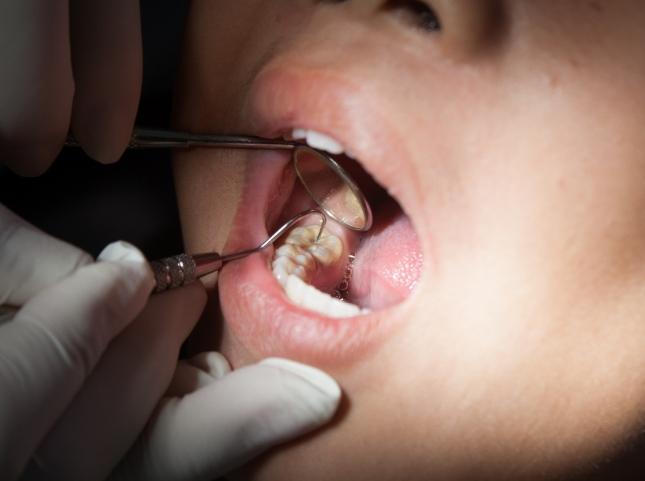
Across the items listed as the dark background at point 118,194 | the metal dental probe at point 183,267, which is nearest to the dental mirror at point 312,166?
the metal dental probe at point 183,267

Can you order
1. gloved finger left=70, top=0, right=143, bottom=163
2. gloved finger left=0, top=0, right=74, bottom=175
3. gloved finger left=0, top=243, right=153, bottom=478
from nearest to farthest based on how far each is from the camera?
gloved finger left=0, top=243, right=153, bottom=478, gloved finger left=0, top=0, right=74, bottom=175, gloved finger left=70, top=0, right=143, bottom=163

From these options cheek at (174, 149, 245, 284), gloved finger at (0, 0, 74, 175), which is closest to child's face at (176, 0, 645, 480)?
cheek at (174, 149, 245, 284)

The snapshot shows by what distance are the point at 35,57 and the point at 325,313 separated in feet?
1.37

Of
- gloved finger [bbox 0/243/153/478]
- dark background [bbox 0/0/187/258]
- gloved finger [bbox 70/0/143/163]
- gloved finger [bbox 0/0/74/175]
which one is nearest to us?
gloved finger [bbox 0/243/153/478]

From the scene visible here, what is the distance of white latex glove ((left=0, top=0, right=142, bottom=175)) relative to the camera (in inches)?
27.1

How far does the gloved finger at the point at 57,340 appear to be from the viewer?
58 cm

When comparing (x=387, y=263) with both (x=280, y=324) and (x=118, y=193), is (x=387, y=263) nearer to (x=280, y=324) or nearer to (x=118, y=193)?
(x=280, y=324)

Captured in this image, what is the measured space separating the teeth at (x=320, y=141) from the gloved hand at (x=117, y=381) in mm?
236

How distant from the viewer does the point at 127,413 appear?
677mm

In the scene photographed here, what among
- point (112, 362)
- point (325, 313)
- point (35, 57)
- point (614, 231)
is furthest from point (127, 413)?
point (614, 231)

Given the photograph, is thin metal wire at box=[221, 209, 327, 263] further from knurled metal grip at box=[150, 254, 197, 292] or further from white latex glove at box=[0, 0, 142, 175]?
white latex glove at box=[0, 0, 142, 175]

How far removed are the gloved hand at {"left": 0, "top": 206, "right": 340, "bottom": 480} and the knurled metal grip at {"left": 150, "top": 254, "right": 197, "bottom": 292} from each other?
2cm

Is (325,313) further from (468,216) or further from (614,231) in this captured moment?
(614,231)

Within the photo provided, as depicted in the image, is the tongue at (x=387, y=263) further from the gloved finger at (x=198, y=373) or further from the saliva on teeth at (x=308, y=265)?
the gloved finger at (x=198, y=373)
